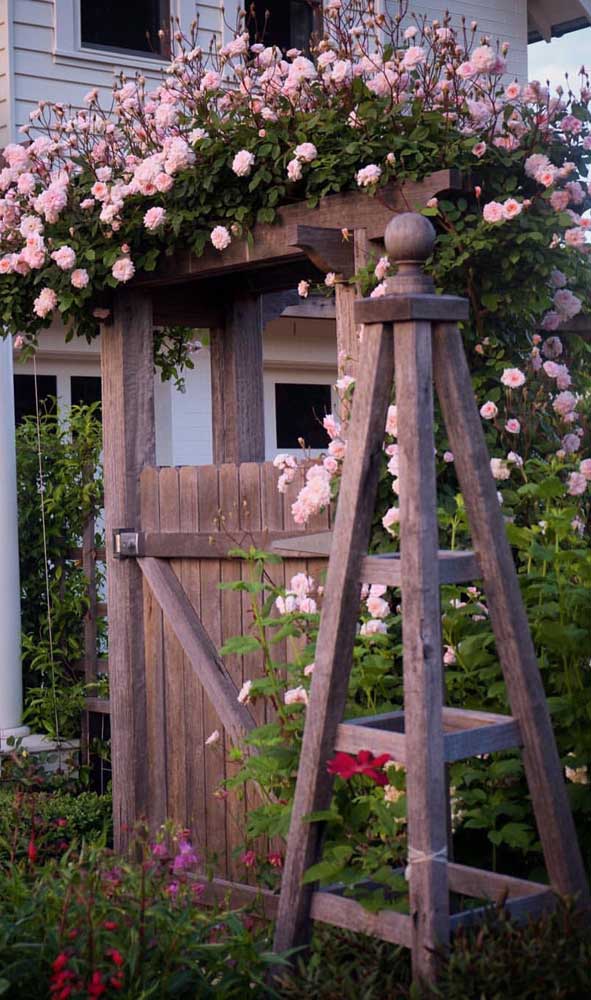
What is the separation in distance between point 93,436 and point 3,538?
0.71m

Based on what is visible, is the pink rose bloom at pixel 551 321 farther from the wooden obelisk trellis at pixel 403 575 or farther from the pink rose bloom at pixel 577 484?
the wooden obelisk trellis at pixel 403 575

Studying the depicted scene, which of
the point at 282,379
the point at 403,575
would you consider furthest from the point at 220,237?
the point at 282,379

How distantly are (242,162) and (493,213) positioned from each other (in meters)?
0.94

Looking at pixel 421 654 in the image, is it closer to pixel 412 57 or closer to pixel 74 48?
pixel 412 57

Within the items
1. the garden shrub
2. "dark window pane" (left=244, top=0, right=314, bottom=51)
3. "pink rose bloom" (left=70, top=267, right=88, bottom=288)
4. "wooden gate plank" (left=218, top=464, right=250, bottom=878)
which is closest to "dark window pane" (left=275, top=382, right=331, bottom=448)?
"dark window pane" (left=244, top=0, right=314, bottom=51)

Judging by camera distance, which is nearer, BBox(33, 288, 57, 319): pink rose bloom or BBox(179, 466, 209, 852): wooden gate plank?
BBox(179, 466, 209, 852): wooden gate plank

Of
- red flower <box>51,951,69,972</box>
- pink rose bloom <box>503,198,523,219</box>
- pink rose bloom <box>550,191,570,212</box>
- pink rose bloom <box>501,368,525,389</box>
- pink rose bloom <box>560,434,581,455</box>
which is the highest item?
pink rose bloom <box>550,191,570,212</box>

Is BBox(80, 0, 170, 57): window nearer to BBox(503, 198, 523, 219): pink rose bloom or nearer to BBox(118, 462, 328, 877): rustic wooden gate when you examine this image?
BBox(118, 462, 328, 877): rustic wooden gate

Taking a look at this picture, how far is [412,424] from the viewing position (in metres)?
3.11

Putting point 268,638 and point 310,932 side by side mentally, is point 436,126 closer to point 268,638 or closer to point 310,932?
point 268,638

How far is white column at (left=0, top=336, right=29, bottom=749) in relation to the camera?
7125 mm

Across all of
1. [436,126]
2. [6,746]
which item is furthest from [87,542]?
[436,126]

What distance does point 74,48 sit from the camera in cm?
810

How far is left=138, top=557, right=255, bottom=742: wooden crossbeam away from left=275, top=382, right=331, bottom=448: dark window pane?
17.9 ft
